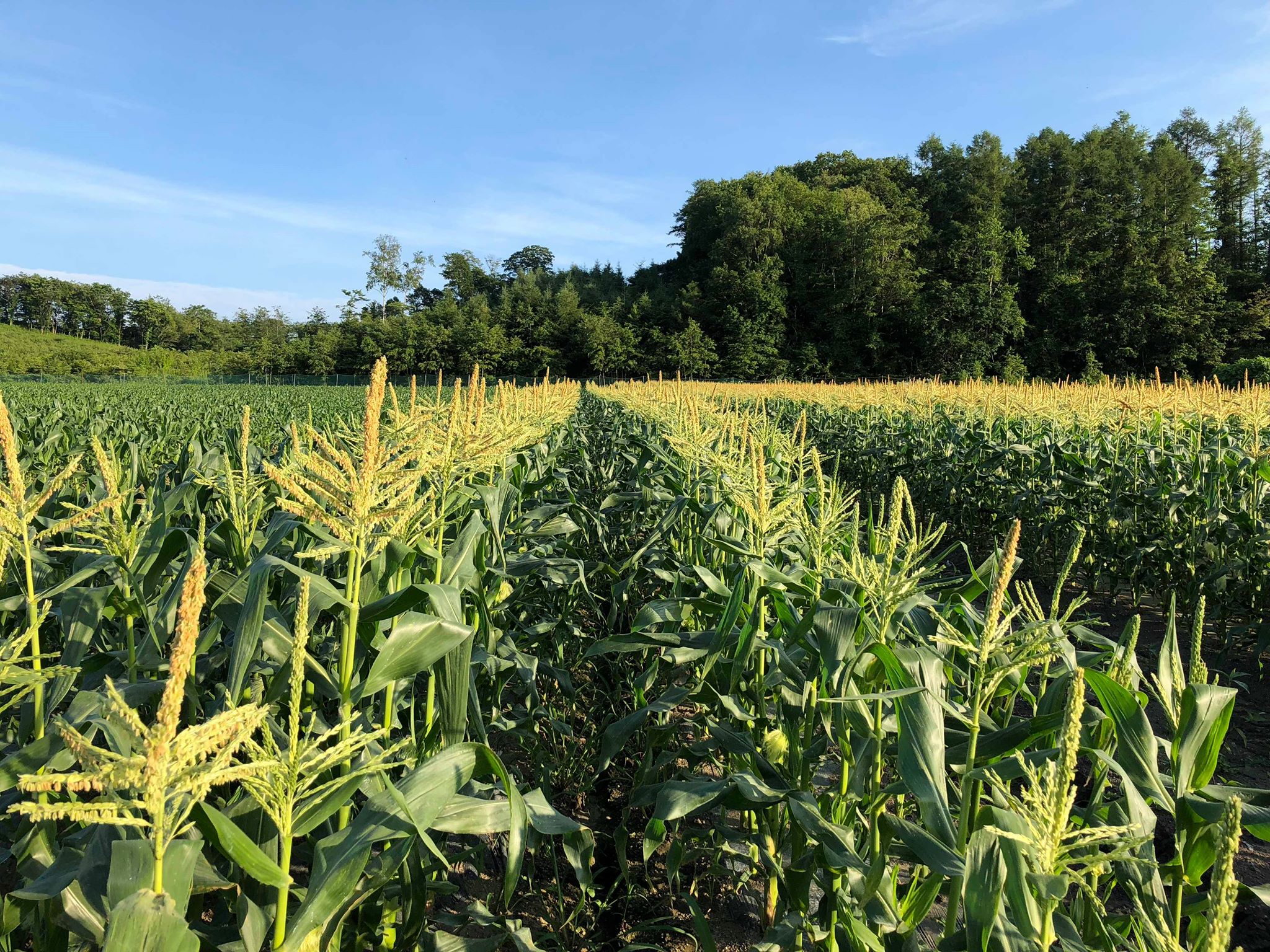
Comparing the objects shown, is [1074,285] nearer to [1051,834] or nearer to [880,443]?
[880,443]

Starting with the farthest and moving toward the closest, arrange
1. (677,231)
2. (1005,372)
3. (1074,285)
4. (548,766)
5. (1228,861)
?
(677,231) < (1074,285) < (1005,372) < (548,766) < (1228,861)

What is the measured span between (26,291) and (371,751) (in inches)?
4937

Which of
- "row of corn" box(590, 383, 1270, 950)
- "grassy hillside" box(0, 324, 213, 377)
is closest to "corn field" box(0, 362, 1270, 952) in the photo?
"row of corn" box(590, 383, 1270, 950)

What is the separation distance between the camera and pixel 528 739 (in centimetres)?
311

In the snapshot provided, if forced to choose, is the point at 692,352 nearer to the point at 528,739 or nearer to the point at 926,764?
the point at 528,739

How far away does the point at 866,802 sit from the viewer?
1721 mm

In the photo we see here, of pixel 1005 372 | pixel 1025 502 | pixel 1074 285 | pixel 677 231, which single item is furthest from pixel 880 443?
pixel 677 231

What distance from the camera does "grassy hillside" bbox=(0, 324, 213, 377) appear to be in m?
52.9

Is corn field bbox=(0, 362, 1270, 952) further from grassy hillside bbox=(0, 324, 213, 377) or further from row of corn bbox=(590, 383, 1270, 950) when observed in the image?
grassy hillside bbox=(0, 324, 213, 377)

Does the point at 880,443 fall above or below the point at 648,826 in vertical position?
above

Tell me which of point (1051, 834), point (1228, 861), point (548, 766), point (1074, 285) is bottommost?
point (548, 766)

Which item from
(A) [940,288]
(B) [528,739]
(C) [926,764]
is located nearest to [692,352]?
(A) [940,288]

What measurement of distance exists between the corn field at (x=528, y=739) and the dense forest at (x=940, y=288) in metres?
46.4

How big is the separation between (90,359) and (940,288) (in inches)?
2579
